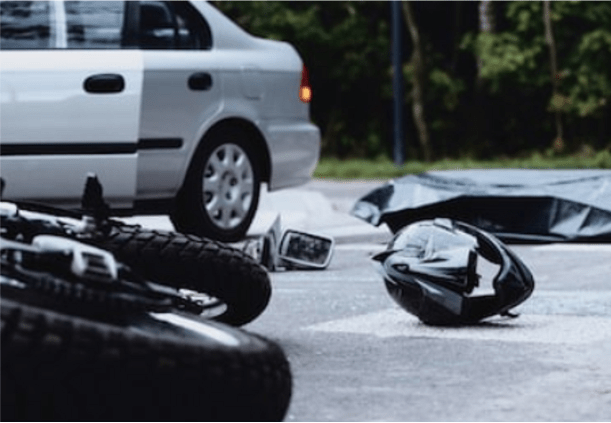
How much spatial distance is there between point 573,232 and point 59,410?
288 inches

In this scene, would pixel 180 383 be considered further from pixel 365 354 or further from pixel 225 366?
pixel 365 354

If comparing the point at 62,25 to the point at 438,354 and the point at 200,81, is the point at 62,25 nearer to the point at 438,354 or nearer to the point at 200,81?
the point at 200,81

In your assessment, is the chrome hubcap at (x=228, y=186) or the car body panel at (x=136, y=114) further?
the chrome hubcap at (x=228, y=186)

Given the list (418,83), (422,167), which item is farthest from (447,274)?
(418,83)

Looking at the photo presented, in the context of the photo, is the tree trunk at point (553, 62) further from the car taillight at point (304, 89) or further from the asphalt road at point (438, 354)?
the asphalt road at point (438, 354)

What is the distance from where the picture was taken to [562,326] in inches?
261

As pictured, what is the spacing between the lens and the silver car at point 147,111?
1029 centimetres

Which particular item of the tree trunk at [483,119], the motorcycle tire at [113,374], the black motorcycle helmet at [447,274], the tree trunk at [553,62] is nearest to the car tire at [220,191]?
the black motorcycle helmet at [447,274]

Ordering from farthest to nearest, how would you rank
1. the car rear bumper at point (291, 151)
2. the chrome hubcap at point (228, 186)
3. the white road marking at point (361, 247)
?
the car rear bumper at point (291, 151) → the chrome hubcap at point (228, 186) → the white road marking at point (361, 247)

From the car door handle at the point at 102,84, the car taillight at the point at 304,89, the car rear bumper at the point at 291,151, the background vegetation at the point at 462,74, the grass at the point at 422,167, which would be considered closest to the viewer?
the car door handle at the point at 102,84

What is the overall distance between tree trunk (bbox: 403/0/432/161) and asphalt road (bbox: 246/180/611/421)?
733 inches

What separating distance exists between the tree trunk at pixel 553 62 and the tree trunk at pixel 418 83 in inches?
75.7

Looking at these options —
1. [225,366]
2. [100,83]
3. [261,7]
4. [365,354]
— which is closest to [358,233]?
[100,83]

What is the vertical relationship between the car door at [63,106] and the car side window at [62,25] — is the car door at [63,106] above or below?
below
